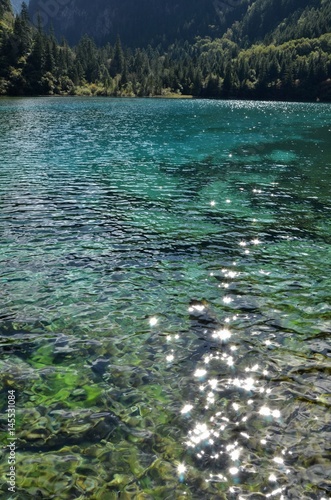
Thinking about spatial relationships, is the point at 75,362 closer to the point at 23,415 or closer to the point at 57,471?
the point at 23,415

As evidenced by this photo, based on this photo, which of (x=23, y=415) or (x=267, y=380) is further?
(x=267, y=380)

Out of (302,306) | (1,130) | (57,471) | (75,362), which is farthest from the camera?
(1,130)

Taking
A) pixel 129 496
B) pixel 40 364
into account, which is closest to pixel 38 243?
pixel 40 364

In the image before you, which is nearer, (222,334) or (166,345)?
(166,345)

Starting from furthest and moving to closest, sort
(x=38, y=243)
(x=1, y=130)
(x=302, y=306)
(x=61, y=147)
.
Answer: (x=1, y=130) → (x=61, y=147) → (x=38, y=243) → (x=302, y=306)

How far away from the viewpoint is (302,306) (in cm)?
1322

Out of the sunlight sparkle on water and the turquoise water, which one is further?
the sunlight sparkle on water

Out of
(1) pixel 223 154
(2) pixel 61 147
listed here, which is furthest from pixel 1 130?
(1) pixel 223 154

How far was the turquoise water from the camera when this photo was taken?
738cm

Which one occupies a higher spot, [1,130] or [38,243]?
[1,130]

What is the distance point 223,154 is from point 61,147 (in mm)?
23571

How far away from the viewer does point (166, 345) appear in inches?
437

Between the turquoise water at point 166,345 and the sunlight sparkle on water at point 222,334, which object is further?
the sunlight sparkle on water at point 222,334

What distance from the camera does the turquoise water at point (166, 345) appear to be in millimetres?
7383
